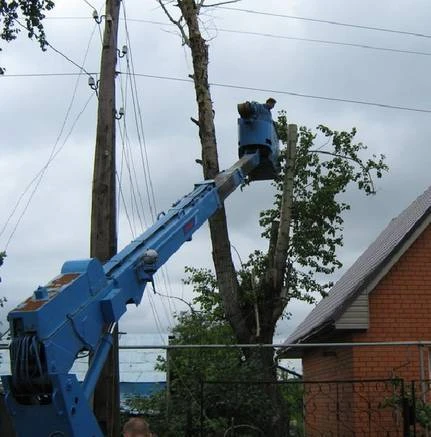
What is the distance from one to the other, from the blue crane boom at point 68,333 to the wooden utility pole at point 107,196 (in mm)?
2942

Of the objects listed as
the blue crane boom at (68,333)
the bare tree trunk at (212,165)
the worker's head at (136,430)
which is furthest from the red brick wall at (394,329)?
the worker's head at (136,430)

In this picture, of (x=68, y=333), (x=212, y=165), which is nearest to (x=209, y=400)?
(x=212, y=165)

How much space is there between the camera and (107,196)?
10.4m

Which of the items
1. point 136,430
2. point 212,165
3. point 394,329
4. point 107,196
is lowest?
point 136,430

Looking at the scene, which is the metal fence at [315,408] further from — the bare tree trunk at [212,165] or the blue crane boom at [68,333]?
the blue crane boom at [68,333]

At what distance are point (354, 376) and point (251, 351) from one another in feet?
8.75

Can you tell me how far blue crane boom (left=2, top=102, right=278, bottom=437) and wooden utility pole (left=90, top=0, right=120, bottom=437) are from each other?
2942mm

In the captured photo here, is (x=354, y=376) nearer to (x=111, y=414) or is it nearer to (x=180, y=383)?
(x=180, y=383)

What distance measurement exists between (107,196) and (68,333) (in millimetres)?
5073

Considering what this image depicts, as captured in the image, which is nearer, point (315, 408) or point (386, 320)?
point (315, 408)

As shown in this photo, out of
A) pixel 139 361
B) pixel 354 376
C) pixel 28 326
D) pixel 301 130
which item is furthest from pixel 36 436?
pixel 139 361

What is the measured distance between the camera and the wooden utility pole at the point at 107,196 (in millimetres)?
9523

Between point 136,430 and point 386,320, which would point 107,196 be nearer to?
point 136,430

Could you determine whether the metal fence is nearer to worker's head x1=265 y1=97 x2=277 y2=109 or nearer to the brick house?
the brick house
